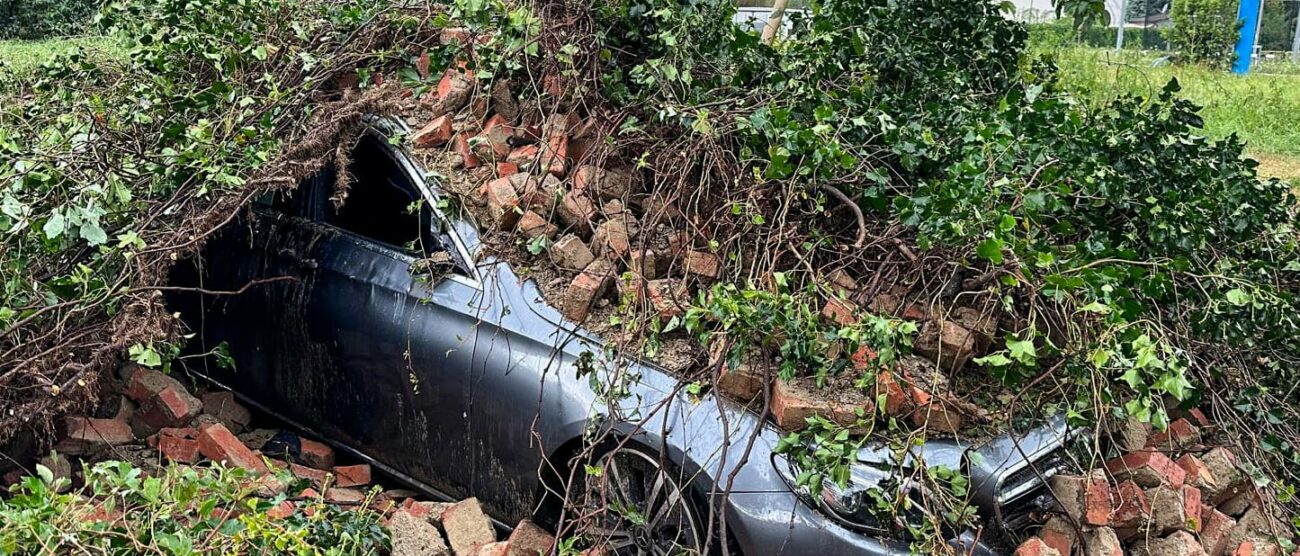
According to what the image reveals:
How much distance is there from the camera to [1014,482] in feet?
11.2

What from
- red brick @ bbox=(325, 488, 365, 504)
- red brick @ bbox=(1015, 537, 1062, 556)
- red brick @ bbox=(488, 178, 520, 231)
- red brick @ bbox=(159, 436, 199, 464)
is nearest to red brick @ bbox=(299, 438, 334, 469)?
red brick @ bbox=(325, 488, 365, 504)

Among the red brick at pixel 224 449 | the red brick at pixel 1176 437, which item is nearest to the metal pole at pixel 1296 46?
the red brick at pixel 1176 437

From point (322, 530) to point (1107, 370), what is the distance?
241 centimetres

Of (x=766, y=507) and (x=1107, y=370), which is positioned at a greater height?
(x=1107, y=370)

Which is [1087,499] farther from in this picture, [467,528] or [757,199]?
[467,528]

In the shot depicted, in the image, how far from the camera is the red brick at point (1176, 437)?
12.2 feet

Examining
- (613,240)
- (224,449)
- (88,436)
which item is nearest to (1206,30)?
(613,240)

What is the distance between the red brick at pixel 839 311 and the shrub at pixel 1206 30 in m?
16.9

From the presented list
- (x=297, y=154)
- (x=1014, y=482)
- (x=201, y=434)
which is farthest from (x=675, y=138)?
(x=201, y=434)

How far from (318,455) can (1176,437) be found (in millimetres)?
3240

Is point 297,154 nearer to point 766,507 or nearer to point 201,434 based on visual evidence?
point 201,434

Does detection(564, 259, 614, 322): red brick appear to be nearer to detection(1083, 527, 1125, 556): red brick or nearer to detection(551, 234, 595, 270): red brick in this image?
detection(551, 234, 595, 270): red brick

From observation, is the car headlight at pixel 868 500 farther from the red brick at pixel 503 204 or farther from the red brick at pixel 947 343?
the red brick at pixel 503 204

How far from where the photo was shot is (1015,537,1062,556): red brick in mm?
3238
